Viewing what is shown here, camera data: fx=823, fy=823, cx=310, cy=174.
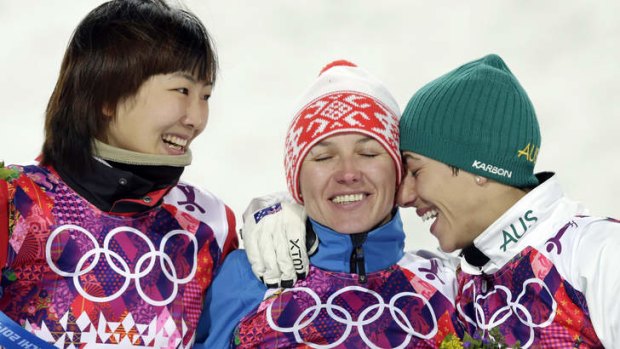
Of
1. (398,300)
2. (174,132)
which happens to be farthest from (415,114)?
(174,132)

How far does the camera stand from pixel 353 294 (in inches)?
120

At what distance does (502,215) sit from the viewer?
2803 millimetres

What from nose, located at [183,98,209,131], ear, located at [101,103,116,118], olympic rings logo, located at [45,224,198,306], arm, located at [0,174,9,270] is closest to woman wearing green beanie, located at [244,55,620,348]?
olympic rings logo, located at [45,224,198,306]

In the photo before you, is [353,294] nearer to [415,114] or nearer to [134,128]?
[415,114]

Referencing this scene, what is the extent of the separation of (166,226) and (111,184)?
271mm

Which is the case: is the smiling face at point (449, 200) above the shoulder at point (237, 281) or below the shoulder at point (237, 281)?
above

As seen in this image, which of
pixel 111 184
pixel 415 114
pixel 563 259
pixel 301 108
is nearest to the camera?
pixel 563 259

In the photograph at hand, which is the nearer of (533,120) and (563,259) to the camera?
(563,259)

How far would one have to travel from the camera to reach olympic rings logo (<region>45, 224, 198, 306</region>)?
276 cm

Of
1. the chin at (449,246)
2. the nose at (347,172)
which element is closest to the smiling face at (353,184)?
the nose at (347,172)

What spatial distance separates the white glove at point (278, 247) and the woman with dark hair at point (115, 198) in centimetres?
18

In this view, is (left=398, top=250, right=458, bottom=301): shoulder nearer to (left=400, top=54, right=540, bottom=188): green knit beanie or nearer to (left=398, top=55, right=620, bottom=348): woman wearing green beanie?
(left=398, top=55, right=620, bottom=348): woman wearing green beanie

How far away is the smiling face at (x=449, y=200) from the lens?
113 inches

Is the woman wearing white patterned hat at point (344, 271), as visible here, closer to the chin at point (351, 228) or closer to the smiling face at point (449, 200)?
the chin at point (351, 228)
